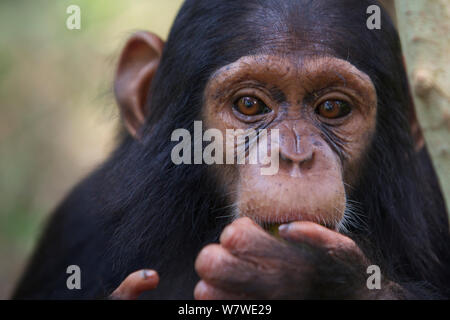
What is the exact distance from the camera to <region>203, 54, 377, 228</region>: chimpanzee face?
3.60 meters

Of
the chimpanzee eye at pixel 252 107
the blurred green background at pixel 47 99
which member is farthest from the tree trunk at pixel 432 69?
the blurred green background at pixel 47 99

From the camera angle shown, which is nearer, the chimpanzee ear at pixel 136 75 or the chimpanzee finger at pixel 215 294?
the chimpanzee finger at pixel 215 294

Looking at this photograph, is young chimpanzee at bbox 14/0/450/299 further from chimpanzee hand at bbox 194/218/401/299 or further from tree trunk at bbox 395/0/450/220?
tree trunk at bbox 395/0/450/220

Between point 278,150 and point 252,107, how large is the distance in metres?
0.57

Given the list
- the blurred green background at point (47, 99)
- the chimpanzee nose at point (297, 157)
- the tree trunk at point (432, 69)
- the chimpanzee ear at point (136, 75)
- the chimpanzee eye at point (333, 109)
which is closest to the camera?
the tree trunk at point (432, 69)

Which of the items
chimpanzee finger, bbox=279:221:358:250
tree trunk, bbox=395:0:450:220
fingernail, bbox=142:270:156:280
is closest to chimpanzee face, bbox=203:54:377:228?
chimpanzee finger, bbox=279:221:358:250

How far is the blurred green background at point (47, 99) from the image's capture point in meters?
9.08

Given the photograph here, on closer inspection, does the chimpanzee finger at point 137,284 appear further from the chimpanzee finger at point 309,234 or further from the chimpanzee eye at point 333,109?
the chimpanzee eye at point 333,109

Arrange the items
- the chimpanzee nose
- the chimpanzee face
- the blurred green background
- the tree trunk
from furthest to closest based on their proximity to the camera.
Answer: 1. the blurred green background
2. the chimpanzee face
3. the chimpanzee nose
4. the tree trunk

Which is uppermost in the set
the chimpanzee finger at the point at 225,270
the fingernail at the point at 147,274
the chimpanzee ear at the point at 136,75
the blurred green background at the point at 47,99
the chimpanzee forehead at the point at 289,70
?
the blurred green background at the point at 47,99

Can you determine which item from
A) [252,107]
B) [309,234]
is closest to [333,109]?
[252,107]

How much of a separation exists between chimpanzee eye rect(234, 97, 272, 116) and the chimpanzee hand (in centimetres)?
93

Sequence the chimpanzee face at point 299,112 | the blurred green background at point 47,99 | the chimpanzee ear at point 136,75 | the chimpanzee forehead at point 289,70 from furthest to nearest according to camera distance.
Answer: the blurred green background at point 47,99 → the chimpanzee ear at point 136,75 → the chimpanzee forehead at point 289,70 → the chimpanzee face at point 299,112
